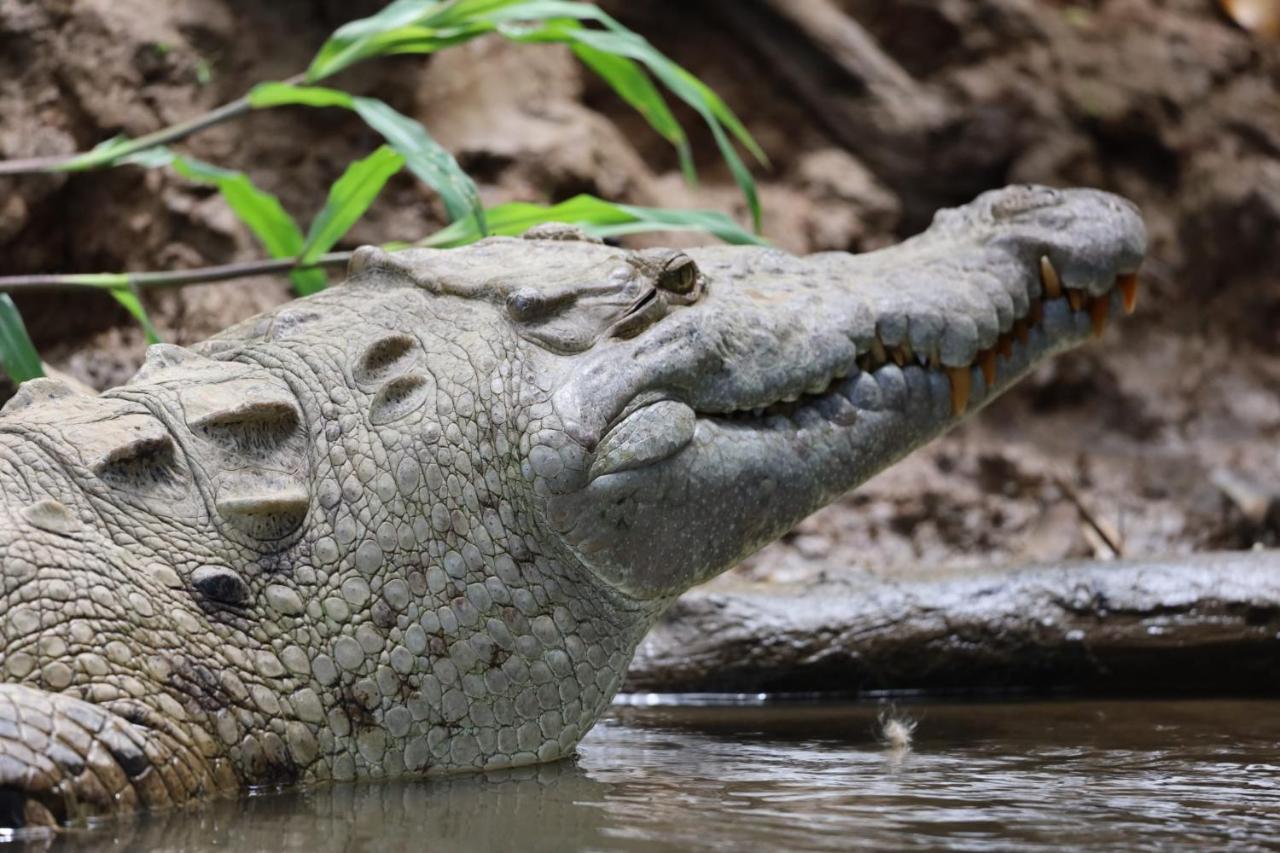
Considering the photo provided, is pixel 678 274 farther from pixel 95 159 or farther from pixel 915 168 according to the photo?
pixel 915 168

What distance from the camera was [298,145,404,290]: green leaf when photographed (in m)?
3.87

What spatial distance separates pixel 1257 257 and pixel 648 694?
446cm

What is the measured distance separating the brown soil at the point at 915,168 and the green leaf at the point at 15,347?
1.65 metres

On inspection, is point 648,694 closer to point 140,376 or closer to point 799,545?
point 140,376

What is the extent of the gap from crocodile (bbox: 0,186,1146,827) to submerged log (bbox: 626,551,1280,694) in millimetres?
938

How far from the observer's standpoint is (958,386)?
2.88 meters

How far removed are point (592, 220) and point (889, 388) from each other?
132 centimetres

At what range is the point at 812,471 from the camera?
2701mm

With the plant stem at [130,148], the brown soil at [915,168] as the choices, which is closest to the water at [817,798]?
the plant stem at [130,148]

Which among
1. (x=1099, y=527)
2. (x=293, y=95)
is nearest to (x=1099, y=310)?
(x=1099, y=527)

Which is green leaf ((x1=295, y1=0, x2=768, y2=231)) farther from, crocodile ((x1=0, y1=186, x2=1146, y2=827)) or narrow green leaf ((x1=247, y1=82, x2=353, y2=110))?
crocodile ((x1=0, y1=186, x2=1146, y2=827))

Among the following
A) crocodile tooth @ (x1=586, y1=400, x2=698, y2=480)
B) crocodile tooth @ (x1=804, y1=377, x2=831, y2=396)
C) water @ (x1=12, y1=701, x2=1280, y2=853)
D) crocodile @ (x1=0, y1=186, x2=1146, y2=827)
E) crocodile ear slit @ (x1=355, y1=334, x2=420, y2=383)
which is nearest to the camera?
water @ (x1=12, y1=701, x2=1280, y2=853)

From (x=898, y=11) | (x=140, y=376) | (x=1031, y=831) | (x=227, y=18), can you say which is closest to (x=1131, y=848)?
(x=1031, y=831)

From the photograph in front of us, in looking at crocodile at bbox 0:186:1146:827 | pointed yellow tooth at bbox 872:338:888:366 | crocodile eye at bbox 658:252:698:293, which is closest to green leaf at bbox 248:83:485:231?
crocodile at bbox 0:186:1146:827
